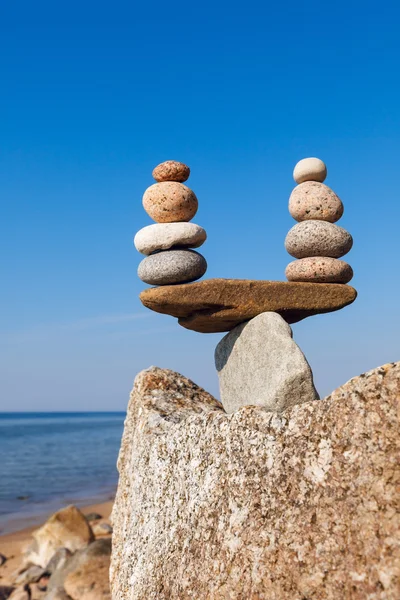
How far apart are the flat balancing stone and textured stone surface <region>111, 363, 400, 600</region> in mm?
1319

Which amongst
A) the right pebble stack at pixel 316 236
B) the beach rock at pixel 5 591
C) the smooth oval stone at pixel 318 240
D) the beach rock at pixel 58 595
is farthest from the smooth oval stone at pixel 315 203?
the beach rock at pixel 5 591

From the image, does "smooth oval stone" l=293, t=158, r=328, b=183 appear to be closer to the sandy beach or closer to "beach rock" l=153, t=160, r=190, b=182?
"beach rock" l=153, t=160, r=190, b=182

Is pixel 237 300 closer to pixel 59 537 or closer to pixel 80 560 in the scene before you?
pixel 80 560

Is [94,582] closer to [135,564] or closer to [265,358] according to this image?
[135,564]

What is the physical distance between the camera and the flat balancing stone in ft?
20.3

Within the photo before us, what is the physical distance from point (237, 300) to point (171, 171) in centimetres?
155

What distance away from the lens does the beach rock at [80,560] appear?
9672mm

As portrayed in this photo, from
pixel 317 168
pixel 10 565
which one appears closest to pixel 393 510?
pixel 317 168

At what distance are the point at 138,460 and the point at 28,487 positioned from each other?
61.2 ft

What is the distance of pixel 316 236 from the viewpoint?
256 inches

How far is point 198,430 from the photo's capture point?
17.1 ft

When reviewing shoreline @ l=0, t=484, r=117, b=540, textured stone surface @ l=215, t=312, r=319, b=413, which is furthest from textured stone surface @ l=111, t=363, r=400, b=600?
shoreline @ l=0, t=484, r=117, b=540

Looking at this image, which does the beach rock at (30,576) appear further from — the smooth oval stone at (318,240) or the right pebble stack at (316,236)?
the smooth oval stone at (318,240)

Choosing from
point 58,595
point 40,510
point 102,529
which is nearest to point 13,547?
point 102,529
